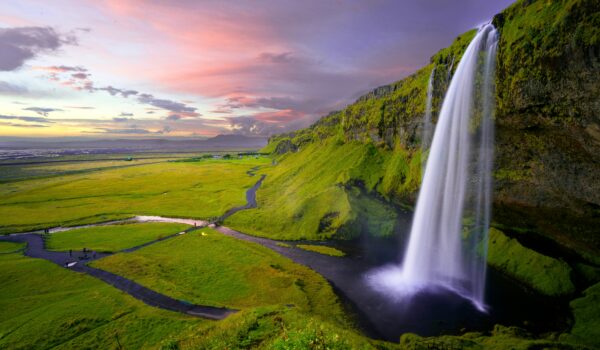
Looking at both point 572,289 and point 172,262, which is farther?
point 172,262

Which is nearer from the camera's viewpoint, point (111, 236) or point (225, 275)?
point (225, 275)

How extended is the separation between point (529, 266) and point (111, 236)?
3734 inches

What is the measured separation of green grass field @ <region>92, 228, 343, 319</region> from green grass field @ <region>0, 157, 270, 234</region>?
33.2 meters

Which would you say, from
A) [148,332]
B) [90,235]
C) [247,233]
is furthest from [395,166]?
[90,235]

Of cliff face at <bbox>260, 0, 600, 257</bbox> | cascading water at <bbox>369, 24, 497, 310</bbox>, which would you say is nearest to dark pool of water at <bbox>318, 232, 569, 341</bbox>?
cascading water at <bbox>369, 24, 497, 310</bbox>

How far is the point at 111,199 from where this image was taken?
12838 cm

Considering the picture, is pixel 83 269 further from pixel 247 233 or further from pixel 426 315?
pixel 426 315

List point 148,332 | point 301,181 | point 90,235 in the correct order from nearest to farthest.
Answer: point 148,332 < point 90,235 < point 301,181

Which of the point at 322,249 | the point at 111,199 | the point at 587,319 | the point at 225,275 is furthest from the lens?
the point at 111,199

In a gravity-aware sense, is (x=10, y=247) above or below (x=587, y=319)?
below

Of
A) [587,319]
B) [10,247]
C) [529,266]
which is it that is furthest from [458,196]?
[10,247]

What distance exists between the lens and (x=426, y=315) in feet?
125

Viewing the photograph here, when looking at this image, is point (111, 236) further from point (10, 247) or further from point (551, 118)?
point (551, 118)

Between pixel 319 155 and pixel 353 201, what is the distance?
69.9m
